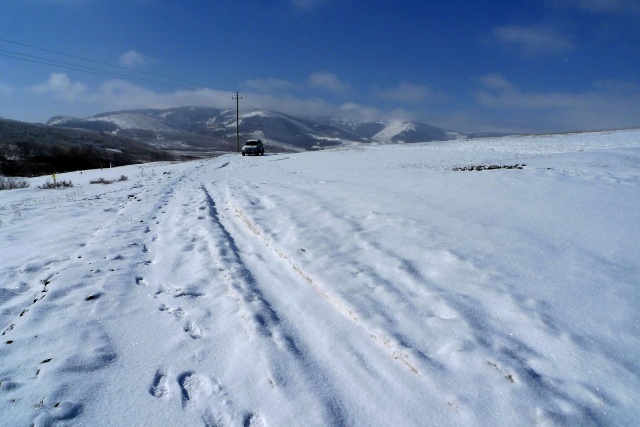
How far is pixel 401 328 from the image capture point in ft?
12.0

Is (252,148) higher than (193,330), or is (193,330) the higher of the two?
(252,148)

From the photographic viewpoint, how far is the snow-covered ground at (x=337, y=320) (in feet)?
8.94

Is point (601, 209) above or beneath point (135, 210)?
above

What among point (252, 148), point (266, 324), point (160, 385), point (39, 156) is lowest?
point (39, 156)

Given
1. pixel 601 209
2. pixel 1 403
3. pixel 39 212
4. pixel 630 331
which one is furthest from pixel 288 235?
pixel 39 212

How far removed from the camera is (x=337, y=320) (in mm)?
3873

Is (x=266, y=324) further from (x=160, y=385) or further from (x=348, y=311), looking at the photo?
(x=160, y=385)

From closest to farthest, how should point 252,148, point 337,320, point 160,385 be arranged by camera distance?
1. point 160,385
2. point 337,320
3. point 252,148

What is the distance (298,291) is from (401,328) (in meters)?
1.52

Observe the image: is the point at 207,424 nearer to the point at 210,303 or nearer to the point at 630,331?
the point at 210,303

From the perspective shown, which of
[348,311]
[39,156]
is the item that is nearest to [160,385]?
[348,311]

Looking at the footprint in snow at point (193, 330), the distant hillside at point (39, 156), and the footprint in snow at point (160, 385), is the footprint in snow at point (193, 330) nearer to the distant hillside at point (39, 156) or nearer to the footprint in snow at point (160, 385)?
the footprint in snow at point (160, 385)

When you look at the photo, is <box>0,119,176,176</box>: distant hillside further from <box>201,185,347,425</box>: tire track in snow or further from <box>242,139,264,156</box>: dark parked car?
<box>201,185,347,425</box>: tire track in snow

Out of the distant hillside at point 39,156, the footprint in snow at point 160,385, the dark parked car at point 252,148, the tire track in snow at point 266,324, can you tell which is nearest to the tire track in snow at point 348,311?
the tire track in snow at point 266,324
